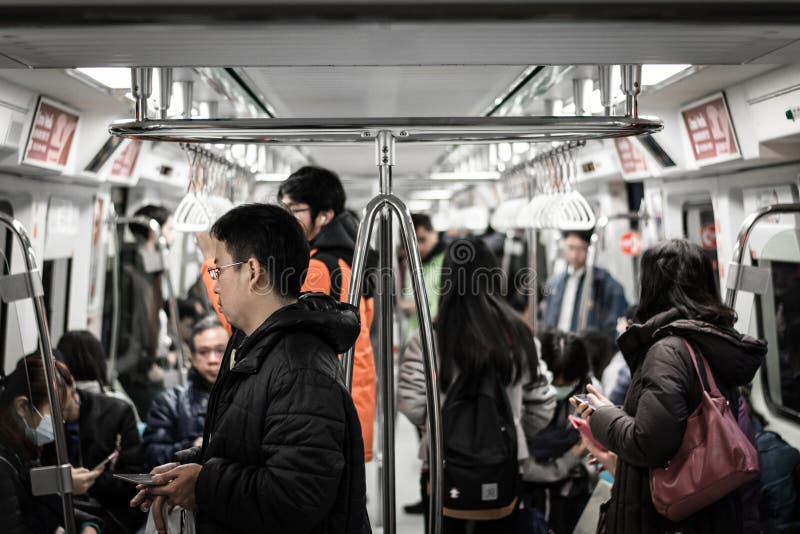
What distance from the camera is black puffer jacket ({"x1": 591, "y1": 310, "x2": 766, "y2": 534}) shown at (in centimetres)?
225

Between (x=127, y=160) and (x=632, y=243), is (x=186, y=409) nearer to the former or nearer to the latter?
(x=127, y=160)

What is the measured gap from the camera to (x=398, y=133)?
7.50ft

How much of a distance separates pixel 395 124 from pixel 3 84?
80.9 inches

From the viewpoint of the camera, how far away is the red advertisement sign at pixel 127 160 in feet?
16.2

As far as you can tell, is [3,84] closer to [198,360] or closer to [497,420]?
[198,360]

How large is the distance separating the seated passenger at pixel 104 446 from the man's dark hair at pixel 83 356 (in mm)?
243

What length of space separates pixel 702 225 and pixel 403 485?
2.87 metres

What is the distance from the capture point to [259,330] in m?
1.76

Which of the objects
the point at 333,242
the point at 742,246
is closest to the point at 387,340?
the point at 333,242

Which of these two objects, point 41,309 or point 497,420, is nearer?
point 41,309

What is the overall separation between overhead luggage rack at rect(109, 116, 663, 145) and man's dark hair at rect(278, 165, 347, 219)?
52cm

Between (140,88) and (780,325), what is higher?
(140,88)

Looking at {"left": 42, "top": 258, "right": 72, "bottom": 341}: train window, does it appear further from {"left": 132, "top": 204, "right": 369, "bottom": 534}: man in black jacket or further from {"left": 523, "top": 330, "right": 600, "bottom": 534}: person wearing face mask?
{"left": 132, "top": 204, "right": 369, "bottom": 534}: man in black jacket

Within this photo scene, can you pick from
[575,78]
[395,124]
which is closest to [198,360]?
[395,124]
